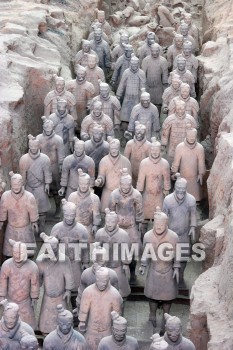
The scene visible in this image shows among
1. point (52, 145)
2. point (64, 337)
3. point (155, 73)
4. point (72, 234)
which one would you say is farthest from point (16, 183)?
point (155, 73)

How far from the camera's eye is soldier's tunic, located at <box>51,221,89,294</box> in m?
9.63

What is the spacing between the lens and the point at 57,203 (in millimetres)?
11602

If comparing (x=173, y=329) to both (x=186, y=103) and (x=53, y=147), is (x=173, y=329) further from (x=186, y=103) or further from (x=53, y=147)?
(x=186, y=103)

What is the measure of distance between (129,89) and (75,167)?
2.42 m

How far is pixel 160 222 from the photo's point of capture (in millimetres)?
9398

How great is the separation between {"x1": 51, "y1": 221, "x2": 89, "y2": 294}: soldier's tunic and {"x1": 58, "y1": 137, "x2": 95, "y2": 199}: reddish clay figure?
4.20ft

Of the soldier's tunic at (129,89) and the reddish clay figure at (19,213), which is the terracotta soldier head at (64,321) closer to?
the reddish clay figure at (19,213)

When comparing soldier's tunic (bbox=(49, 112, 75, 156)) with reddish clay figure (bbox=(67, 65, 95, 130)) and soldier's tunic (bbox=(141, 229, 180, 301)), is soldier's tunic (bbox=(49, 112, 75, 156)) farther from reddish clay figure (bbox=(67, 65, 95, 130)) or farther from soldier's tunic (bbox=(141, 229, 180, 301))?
soldier's tunic (bbox=(141, 229, 180, 301))

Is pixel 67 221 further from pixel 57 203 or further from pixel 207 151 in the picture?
pixel 207 151

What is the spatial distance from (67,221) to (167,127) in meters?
2.68

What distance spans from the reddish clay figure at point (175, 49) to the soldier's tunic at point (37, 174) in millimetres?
3983

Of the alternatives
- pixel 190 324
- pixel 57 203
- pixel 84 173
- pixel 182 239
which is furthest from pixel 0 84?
pixel 190 324

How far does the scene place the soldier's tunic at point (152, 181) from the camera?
1072cm

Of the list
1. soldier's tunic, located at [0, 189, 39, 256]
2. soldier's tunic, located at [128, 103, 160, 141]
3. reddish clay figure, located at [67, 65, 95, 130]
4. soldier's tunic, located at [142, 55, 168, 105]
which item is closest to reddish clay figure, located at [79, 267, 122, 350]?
soldier's tunic, located at [0, 189, 39, 256]
